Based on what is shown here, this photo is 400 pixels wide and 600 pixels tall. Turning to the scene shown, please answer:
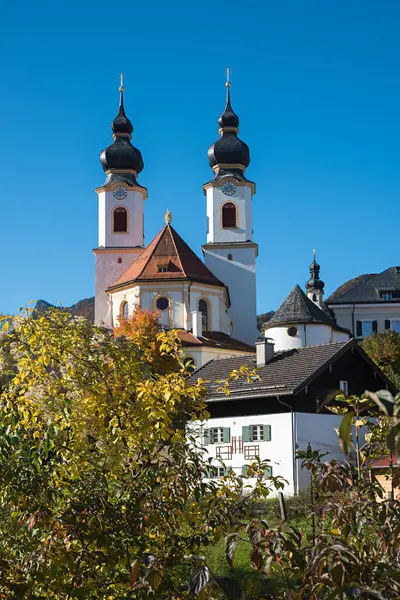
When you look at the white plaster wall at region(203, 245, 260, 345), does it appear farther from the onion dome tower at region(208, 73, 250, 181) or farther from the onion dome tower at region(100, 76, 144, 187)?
the onion dome tower at region(100, 76, 144, 187)

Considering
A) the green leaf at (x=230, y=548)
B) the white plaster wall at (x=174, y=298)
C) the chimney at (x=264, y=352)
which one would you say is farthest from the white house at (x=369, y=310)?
the green leaf at (x=230, y=548)

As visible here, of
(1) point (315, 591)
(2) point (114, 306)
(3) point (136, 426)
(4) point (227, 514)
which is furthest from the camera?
(2) point (114, 306)

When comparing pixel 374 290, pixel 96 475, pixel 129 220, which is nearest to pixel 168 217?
pixel 129 220

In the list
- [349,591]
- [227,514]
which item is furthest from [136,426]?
[349,591]

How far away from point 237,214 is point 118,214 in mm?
9495

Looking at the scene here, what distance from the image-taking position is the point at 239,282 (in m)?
67.8

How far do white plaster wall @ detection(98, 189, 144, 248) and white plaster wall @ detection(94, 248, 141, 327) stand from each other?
91 centimetres

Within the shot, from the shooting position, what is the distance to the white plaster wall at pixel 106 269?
66.9 meters

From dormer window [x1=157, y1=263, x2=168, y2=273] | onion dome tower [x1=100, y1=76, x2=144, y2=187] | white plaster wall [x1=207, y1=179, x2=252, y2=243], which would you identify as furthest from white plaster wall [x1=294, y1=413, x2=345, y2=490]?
onion dome tower [x1=100, y1=76, x2=144, y2=187]

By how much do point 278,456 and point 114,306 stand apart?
35877 mm

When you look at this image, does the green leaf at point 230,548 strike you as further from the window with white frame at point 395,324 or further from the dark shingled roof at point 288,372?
the window with white frame at point 395,324

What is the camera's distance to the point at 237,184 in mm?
70125

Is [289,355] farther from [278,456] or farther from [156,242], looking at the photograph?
[156,242]

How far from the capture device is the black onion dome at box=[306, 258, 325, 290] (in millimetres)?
85062
